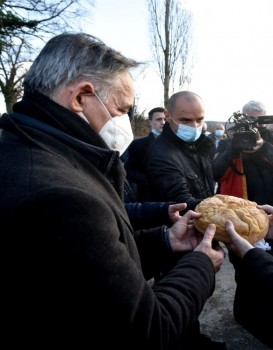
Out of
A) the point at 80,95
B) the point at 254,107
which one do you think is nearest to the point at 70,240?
the point at 80,95

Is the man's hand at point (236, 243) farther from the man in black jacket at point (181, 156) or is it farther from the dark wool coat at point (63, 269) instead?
the man in black jacket at point (181, 156)

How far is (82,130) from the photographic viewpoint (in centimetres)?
116

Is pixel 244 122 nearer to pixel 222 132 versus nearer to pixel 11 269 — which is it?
pixel 11 269

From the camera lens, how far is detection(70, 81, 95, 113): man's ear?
1.20 metres

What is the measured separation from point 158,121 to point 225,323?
2972 millimetres

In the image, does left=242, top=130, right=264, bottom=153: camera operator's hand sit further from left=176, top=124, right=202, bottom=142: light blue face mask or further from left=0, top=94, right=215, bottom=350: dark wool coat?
left=0, top=94, right=215, bottom=350: dark wool coat


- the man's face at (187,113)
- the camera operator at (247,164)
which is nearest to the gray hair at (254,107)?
the camera operator at (247,164)

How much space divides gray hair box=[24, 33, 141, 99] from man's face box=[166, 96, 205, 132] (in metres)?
1.64

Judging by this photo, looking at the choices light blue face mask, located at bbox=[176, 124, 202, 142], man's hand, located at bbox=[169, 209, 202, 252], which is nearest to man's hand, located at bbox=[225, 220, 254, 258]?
man's hand, located at bbox=[169, 209, 202, 252]

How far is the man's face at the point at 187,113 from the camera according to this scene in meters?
2.85

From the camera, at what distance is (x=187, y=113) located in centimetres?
286

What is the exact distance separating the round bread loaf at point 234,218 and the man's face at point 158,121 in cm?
332

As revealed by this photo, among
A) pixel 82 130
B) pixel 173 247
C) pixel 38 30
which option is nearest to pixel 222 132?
pixel 38 30

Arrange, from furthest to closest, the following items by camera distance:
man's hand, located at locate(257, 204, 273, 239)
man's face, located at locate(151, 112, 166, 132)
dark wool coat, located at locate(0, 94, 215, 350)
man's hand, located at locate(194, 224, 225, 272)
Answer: man's face, located at locate(151, 112, 166, 132) → man's hand, located at locate(257, 204, 273, 239) → man's hand, located at locate(194, 224, 225, 272) → dark wool coat, located at locate(0, 94, 215, 350)
